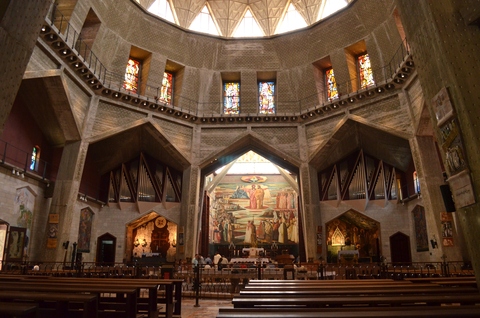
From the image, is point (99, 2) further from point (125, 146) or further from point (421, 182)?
point (421, 182)

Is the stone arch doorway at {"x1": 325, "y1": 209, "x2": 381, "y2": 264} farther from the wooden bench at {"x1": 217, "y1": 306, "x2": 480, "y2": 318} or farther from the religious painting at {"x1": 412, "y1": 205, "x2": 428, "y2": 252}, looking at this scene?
the wooden bench at {"x1": 217, "y1": 306, "x2": 480, "y2": 318}

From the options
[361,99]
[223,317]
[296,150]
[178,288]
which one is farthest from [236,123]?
[223,317]

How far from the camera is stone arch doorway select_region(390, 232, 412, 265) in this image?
1783 centimetres

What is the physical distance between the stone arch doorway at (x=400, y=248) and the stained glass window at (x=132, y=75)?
51.9ft

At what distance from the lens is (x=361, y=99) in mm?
17562

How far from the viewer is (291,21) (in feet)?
69.3

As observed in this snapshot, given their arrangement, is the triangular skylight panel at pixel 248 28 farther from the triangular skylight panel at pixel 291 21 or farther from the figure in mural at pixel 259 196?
the figure in mural at pixel 259 196

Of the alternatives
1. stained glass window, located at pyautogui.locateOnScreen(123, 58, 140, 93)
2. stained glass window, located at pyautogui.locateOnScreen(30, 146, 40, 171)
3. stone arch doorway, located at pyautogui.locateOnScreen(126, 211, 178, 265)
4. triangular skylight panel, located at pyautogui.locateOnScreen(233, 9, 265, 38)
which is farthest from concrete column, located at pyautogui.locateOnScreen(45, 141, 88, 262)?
triangular skylight panel, located at pyautogui.locateOnScreen(233, 9, 265, 38)

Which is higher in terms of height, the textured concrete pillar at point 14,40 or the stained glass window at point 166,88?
the stained glass window at point 166,88

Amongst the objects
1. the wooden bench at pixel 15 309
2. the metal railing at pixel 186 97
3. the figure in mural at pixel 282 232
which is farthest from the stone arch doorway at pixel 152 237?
the wooden bench at pixel 15 309

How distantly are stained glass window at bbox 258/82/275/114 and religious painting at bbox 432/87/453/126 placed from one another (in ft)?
56.6

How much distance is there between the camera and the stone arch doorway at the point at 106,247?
63.7 ft

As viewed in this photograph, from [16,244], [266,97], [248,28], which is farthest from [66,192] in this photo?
[248,28]

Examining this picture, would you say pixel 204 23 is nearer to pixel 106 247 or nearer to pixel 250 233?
pixel 106 247
